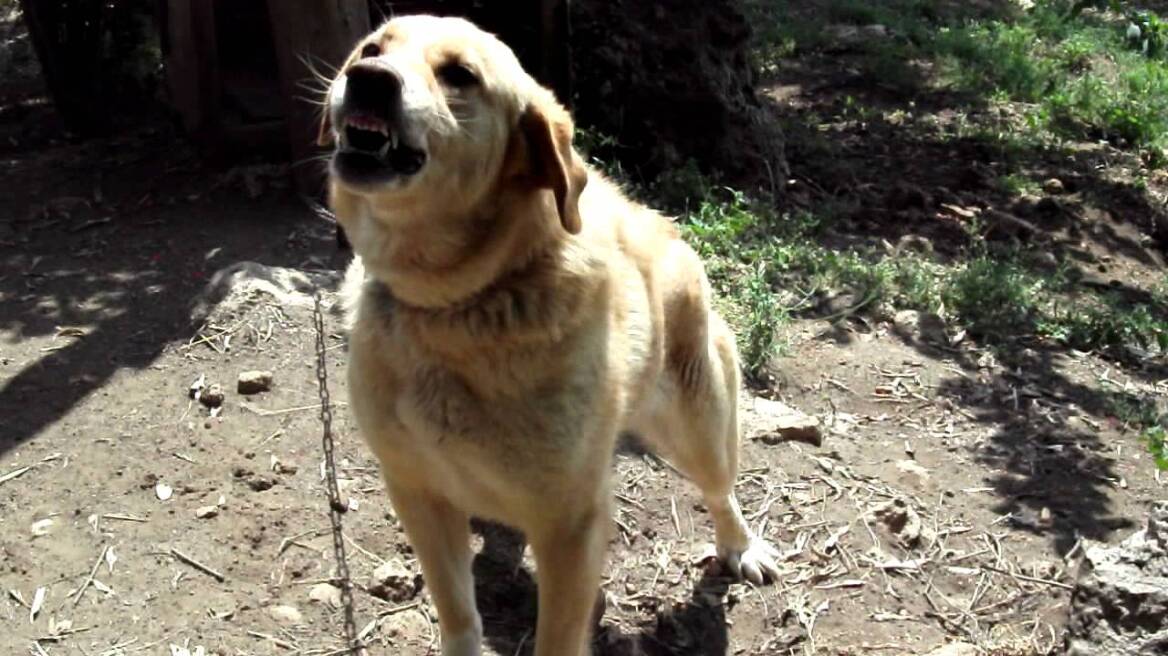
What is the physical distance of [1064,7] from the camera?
13.6 m

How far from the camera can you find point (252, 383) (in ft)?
17.6

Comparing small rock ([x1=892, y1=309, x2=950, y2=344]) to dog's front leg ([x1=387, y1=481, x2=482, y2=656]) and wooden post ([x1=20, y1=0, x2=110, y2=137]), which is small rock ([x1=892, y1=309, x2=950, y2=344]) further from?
wooden post ([x1=20, y1=0, x2=110, y2=137])

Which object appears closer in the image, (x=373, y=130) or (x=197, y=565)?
(x=373, y=130)

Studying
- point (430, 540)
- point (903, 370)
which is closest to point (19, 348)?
point (430, 540)

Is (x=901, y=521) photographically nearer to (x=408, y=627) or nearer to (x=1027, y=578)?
(x=1027, y=578)

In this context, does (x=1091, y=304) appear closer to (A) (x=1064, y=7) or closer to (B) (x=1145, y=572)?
(B) (x=1145, y=572)

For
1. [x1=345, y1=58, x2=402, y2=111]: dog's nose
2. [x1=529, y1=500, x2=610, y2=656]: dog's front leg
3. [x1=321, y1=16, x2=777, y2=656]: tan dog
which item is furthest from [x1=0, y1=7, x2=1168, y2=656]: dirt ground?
[x1=345, y1=58, x2=402, y2=111]: dog's nose

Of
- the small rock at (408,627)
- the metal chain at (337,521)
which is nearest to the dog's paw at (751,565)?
the small rock at (408,627)

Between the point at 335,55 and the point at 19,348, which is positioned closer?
the point at 19,348

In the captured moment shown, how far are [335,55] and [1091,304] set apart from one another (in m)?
4.44

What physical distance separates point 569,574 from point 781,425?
226cm

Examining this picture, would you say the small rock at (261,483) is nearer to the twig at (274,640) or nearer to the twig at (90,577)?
the twig at (90,577)

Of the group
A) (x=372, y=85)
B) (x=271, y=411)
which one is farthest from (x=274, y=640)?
(x=372, y=85)

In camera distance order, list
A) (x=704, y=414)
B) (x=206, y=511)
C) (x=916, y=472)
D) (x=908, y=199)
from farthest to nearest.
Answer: (x=908, y=199), (x=916, y=472), (x=206, y=511), (x=704, y=414)
